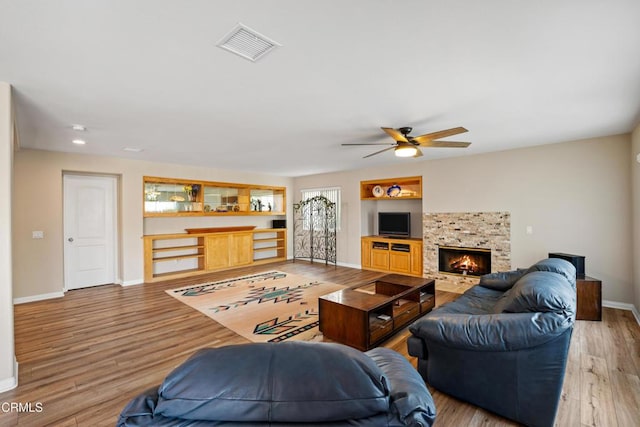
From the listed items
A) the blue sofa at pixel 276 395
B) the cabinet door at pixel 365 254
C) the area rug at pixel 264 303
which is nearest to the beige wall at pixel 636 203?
the area rug at pixel 264 303

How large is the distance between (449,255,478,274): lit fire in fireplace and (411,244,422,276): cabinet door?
2.17 ft

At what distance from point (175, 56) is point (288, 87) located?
0.93m

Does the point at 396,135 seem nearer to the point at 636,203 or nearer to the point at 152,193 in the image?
the point at 636,203

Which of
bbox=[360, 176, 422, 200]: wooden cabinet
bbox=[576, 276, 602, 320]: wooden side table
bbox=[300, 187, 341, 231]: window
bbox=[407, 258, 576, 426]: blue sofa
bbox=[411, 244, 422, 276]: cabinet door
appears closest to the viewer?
bbox=[407, 258, 576, 426]: blue sofa

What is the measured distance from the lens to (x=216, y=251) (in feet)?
24.3

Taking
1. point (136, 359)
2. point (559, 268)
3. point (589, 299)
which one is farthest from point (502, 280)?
point (136, 359)

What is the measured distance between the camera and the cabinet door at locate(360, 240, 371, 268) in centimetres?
763

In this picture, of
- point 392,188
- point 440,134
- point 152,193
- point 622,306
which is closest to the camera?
point 440,134

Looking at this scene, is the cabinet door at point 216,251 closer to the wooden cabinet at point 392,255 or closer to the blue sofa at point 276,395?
the wooden cabinet at point 392,255

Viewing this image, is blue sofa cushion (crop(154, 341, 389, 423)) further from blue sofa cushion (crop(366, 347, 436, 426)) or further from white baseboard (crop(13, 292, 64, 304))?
white baseboard (crop(13, 292, 64, 304))

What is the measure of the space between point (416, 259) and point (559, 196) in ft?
9.41

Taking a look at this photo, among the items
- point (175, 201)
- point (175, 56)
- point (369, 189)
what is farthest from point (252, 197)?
point (175, 56)

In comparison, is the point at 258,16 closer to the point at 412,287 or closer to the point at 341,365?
the point at 341,365

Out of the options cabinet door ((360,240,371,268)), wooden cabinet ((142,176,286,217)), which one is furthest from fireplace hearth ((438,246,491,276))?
wooden cabinet ((142,176,286,217))
